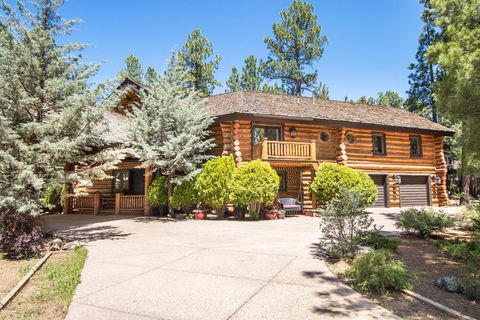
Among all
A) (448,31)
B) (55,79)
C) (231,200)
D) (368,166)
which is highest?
(448,31)

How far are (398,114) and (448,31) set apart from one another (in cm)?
1647

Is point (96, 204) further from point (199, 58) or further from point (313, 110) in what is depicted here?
point (199, 58)

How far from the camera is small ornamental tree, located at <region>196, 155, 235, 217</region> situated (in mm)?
14469

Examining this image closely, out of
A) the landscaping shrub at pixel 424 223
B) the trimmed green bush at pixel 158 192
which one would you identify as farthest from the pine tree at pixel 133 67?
the landscaping shrub at pixel 424 223

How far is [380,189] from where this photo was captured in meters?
21.0

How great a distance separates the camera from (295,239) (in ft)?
30.5

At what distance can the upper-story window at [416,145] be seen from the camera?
73.7 feet

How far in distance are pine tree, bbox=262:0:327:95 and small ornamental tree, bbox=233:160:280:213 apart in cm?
2120

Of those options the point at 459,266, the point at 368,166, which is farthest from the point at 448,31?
the point at 368,166

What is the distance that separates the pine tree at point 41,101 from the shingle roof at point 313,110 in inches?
342

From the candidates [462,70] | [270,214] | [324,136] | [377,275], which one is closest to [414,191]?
[324,136]

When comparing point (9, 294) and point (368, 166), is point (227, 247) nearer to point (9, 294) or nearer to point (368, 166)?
point (9, 294)

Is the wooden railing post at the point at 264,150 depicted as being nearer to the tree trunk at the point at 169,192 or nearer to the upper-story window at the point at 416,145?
the tree trunk at the point at 169,192

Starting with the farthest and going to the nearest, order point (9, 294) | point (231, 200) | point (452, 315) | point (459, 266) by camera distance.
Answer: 1. point (231, 200)
2. point (459, 266)
3. point (9, 294)
4. point (452, 315)
